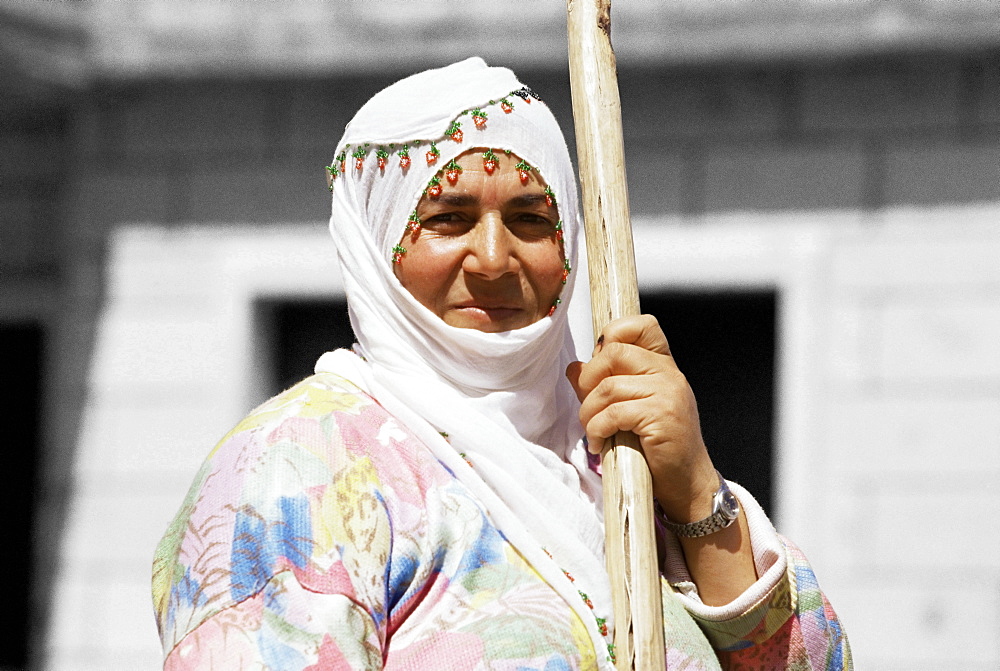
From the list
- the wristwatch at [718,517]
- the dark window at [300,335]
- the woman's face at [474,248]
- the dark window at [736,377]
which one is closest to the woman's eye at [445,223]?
the woman's face at [474,248]

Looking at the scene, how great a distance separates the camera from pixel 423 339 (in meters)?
1.98

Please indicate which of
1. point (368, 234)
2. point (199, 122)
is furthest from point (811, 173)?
point (368, 234)

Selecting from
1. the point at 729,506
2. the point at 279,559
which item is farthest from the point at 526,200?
the point at 279,559

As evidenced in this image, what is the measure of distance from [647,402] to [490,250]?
1.06 feet

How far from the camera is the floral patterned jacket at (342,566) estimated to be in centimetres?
162

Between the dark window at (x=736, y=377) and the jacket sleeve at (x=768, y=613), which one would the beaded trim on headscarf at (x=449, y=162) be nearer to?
the jacket sleeve at (x=768, y=613)

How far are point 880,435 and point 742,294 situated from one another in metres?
0.70

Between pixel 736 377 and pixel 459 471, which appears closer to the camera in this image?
pixel 459 471

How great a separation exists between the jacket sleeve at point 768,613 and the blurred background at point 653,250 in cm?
243

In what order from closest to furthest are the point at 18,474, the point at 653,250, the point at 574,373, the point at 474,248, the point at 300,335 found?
the point at 474,248, the point at 574,373, the point at 653,250, the point at 300,335, the point at 18,474

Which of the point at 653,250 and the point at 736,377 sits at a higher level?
the point at 653,250

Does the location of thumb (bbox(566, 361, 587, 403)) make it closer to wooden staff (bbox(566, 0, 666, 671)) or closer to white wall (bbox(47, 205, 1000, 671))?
wooden staff (bbox(566, 0, 666, 671))

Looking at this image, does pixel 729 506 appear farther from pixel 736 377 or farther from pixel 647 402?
pixel 736 377

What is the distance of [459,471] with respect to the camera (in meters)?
1.87
